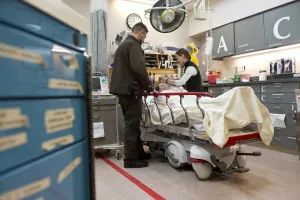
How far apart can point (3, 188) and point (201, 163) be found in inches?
71.9

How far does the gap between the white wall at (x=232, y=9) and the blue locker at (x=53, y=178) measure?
164 inches

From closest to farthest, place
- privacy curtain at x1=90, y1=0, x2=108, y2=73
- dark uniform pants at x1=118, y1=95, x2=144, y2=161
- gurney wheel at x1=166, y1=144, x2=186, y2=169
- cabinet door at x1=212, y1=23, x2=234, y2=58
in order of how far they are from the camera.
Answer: gurney wheel at x1=166, y1=144, x2=186, y2=169 < dark uniform pants at x1=118, y1=95, x2=144, y2=161 < privacy curtain at x1=90, y1=0, x2=108, y2=73 < cabinet door at x1=212, y1=23, x2=234, y2=58

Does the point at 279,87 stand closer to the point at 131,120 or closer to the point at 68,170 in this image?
the point at 131,120

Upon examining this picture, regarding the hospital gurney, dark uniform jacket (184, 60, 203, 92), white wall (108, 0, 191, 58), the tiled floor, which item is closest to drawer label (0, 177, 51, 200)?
the tiled floor

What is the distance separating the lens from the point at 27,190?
0.54m

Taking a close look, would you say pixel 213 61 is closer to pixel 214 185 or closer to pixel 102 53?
pixel 102 53

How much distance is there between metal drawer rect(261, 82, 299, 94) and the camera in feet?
10.7

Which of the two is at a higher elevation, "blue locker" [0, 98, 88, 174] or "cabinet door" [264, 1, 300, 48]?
"cabinet door" [264, 1, 300, 48]

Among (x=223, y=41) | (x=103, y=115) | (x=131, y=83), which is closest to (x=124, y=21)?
(x=223, y=41)

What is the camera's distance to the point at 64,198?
71 cm

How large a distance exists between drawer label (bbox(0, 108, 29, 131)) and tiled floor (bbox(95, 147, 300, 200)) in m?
1.46

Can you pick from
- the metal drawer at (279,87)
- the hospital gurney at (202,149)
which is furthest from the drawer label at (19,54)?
the metal drawer at (279,87)

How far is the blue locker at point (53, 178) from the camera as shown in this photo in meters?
0.51

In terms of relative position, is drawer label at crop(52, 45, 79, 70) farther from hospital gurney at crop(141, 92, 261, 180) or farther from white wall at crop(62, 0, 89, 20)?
white wall at crop(62, 0, 89, 20)
